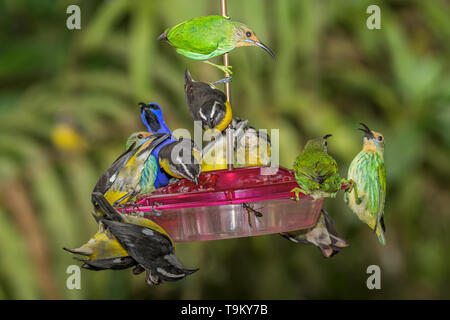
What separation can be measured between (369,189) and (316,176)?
25cm

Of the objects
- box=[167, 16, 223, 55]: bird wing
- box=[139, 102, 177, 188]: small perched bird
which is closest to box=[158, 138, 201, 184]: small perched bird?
box=[139, 102, 177, 188]: small perched bird

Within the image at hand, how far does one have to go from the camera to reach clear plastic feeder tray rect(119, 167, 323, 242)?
1.26 meters

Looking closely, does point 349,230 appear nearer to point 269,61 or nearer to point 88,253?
point 269,61

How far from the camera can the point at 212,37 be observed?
4.19 ft

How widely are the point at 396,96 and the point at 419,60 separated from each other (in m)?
0.29

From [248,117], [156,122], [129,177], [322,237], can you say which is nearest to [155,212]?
[129,177]

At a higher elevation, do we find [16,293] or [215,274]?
[16,293]

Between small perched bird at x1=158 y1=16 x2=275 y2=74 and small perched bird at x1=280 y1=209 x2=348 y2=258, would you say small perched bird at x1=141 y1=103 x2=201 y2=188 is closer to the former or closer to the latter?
small perched bird at x1=158 y1=16 x2=275 y2=74

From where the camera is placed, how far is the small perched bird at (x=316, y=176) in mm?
1246

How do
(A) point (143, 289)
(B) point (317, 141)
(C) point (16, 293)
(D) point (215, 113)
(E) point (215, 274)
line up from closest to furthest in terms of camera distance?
(D) point (215, 113) < (B) point (317, 141) < (C) point (16, 293) < (A) point (143, 289) < (E) point (215, 274)

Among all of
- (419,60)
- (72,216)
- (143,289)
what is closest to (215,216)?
(72,216)

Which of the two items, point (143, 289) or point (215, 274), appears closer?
point (143, 289)

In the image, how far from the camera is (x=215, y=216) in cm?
137

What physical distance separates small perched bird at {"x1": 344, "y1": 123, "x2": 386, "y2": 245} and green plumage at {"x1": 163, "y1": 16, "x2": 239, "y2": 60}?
0.44m
